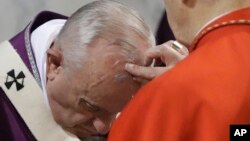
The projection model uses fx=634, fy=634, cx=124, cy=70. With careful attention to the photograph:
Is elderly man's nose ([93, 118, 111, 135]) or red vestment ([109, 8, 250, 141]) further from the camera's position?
elderly man's nose ([93, 118, 111, 135])

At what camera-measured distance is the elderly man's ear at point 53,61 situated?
1337 millimetres

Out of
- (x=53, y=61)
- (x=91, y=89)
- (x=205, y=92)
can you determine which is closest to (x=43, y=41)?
(x=53, y=61)

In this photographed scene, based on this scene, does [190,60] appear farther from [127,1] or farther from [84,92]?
[127,1]

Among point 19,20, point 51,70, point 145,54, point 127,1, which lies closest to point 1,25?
point 19,20

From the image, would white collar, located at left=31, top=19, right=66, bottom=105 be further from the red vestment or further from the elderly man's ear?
the red vestment

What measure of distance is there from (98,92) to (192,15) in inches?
18.6

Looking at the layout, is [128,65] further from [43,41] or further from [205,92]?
[205,92]

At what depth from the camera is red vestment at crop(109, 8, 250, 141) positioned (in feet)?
2.67

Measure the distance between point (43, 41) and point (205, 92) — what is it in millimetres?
704

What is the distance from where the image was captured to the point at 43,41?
1.45m

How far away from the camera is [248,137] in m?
0.85

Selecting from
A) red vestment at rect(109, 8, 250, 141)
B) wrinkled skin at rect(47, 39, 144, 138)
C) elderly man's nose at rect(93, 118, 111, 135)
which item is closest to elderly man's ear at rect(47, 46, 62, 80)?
wrinkled skin at rect(47, 39, 144, 138)

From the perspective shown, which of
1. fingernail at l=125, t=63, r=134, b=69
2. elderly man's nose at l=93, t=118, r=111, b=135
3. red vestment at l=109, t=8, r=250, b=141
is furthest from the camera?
elderly man's nose at l=93, t=118, r=111, b=135

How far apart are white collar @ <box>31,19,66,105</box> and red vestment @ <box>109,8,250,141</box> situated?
22.8 inches
